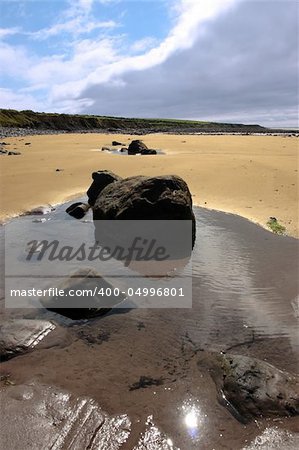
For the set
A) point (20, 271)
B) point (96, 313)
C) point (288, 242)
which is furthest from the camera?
point (288, 242)

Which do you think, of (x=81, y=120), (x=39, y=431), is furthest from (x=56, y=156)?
(x=81, y=120)

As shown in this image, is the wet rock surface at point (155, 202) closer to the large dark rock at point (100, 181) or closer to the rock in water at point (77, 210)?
the rock in water at point (77, 210)

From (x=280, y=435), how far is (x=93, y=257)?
20.2 ft

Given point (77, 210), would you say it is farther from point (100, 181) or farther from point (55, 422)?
point (55, 422)

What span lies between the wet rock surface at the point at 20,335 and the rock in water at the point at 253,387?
8.68 feet

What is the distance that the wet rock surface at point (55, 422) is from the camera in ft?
14.2

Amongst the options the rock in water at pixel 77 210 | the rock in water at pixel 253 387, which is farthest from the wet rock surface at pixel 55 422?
the rock in water at pixel 77 210

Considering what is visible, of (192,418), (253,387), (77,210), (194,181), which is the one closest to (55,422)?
(192,418)

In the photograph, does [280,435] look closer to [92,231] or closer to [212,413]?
[212,413]

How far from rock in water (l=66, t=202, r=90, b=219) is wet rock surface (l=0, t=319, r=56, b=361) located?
6723 mm

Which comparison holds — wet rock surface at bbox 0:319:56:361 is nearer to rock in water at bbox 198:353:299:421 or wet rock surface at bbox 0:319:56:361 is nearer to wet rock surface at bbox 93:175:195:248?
rock in water at bbox 198:353:299:421

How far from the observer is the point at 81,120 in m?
97.2

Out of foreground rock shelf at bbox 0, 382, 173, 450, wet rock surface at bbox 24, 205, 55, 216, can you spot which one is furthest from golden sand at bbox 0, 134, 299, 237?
foreground rock shelf at bbox 0, 382, 173, 450

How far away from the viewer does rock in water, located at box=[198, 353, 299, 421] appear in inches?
189
